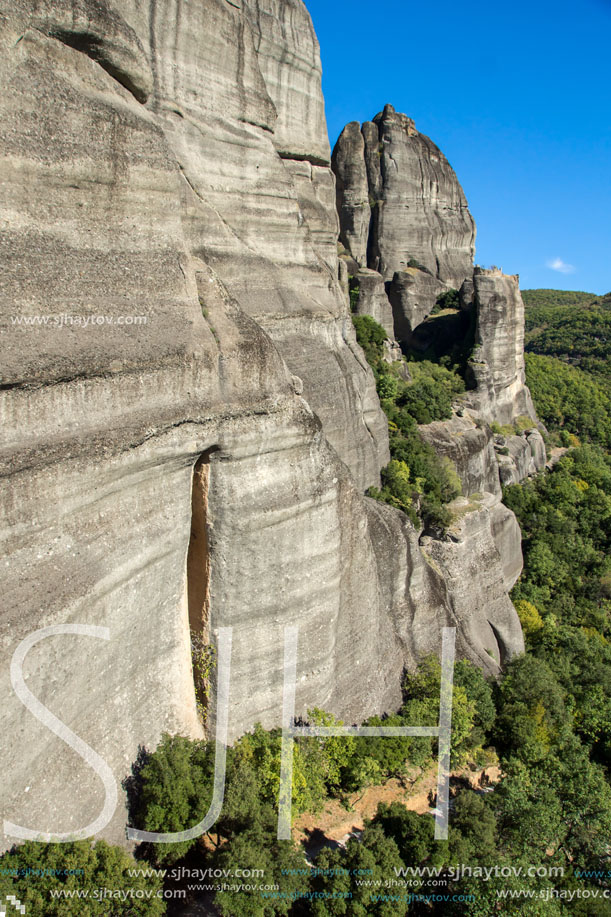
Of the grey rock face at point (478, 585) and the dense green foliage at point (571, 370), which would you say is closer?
the grey rock face at point (478, 585)

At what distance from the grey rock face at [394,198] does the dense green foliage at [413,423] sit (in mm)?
9912

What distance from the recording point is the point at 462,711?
1585 cm

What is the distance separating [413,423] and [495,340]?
11623 mm

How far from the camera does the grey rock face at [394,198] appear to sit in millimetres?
41750

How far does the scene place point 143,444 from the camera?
10.1 meters

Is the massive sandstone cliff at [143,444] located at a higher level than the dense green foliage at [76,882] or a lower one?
higher

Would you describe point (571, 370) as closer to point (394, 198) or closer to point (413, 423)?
point (394, 198)

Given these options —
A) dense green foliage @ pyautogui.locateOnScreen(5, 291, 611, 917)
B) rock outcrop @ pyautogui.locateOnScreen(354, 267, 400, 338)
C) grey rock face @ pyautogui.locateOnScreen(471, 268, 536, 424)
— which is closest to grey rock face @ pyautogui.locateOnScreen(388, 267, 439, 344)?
rock outcrop @ pyautogui.locateOnScreen(354, 267, 400, 338)

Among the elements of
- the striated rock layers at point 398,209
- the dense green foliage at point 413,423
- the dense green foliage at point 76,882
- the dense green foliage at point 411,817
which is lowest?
the dense green foliage at point 411,817

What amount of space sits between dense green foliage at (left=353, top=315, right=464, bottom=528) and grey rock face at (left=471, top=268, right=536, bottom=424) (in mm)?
1511

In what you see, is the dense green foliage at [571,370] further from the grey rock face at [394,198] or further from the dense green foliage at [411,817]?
the dense green foliage at [411,817]

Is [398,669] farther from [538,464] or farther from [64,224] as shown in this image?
[538,464]

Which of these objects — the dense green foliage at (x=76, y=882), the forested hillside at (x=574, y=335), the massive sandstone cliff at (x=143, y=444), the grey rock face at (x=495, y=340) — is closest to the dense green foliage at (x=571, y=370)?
the forested hillside at (x=574, y=335)

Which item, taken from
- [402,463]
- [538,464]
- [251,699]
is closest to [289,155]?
[402,463]
